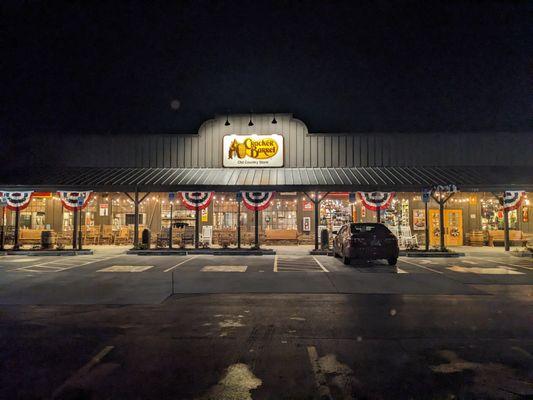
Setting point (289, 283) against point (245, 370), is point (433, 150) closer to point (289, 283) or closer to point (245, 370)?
point (289, 283)

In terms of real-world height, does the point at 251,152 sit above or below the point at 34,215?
above

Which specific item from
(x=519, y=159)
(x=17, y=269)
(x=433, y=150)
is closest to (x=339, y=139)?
(x=433, y=150)

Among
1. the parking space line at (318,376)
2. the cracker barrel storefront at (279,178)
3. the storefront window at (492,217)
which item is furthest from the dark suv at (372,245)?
the storefront window at (492,217)

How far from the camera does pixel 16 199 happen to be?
20.7 metres

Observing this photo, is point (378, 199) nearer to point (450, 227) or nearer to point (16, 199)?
point (450, 227)

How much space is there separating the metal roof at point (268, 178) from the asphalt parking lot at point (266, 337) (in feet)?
30.0

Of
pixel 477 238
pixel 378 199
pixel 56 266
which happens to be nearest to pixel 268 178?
pixel 378 199

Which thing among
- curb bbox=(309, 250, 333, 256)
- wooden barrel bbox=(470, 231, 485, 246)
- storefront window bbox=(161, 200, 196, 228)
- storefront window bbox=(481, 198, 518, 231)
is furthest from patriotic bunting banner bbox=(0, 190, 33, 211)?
storefront window bbox=(481, 198, 518, 231)

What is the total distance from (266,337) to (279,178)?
52.6 feet

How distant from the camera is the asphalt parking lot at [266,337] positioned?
4168 mm

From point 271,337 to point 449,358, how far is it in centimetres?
253

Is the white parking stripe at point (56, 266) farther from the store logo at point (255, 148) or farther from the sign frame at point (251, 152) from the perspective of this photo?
the store logo at point (255, 148)

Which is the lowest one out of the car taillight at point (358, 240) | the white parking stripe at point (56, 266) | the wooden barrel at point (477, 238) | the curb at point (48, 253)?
the white parking stripe at point (56, 266)

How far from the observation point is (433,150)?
23922mm
